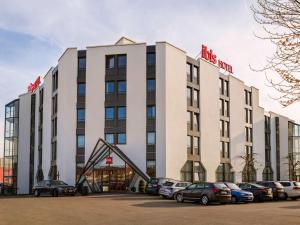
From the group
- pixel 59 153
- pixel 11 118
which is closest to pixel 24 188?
pixel 11 118

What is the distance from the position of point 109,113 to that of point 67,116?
188 inches

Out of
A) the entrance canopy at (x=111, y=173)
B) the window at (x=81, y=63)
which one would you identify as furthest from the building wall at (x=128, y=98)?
the entrance canopy at (x=111, y=173)

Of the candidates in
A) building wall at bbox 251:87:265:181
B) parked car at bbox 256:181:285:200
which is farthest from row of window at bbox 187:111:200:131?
parked car at bbox 256:181:285:200

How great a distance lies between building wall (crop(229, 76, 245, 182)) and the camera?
212ft

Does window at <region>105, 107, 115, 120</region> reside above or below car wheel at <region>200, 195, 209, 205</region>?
above

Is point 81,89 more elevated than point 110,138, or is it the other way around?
point 81,89

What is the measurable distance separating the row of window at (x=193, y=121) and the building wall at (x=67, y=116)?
12504 millimetres

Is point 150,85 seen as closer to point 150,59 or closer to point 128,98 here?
point 128,98

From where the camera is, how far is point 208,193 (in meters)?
29.0

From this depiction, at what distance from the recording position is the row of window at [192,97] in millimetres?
55656

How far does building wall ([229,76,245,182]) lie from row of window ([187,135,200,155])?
931cm

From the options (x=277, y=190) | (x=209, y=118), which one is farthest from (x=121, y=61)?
(x=277, y=190)

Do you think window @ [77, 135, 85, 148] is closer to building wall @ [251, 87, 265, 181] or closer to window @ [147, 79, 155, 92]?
A: window @ [147, 79, 155, 92]

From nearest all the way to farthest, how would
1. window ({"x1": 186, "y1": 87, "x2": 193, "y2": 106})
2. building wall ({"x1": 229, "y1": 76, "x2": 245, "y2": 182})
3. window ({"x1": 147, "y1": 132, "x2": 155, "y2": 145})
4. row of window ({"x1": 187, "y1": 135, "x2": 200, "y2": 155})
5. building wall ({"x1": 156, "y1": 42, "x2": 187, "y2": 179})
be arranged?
building wall ({"x1": 156, "y1": 42, "x2": 187, "y2": 179})
window ({"x1": 147, "y1": 132, "x2": 155, "y2": 145})
row of window ({"x1": 187, "y1": 135, "x2": 200, "y2": 155})
window ({"x1": 186, "y1": 87, "x2": 193, "y2": 106})
building wall ({"x1": 229, "y1": 76, "x2": 245, "y2": 182})
